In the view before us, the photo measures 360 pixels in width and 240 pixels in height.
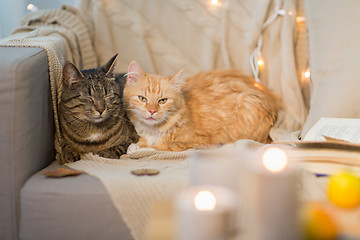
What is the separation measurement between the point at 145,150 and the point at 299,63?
1.14m

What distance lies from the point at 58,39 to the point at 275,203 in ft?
4.76

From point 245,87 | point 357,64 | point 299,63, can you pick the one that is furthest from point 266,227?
point 299,63

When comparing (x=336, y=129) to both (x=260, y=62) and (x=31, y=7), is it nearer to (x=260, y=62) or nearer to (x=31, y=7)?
(x=260, y=62)

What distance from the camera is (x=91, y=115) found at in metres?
1.49

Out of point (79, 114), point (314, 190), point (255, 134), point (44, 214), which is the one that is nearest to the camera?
point (314, 190)

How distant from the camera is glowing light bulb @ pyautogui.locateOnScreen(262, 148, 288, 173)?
0.59 m

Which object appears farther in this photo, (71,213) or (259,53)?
(259,53)

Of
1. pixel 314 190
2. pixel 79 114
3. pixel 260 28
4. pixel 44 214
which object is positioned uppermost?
pixel 260 28

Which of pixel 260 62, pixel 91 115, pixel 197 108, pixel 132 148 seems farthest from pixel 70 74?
pixel 260 62

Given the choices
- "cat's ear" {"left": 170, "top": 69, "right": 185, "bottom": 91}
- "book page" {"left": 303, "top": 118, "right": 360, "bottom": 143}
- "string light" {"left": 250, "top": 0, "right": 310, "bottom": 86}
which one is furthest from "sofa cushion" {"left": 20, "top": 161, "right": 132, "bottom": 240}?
"string light" {"left": 250, "top": 0, "right": 310, "bottom": 86}

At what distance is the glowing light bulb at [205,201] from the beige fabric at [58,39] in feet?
3.49

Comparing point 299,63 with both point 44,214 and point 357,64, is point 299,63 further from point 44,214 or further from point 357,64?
point 44,214

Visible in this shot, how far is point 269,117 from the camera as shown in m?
1.88

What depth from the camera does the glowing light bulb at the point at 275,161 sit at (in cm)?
59
